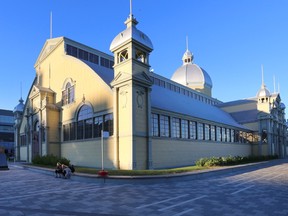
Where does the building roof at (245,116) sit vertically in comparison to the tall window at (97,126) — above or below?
above

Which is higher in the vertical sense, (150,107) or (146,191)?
(150,107)

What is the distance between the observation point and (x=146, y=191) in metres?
14.6

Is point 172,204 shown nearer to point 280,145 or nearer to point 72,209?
point 72,209

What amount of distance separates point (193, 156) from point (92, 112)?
13530mm

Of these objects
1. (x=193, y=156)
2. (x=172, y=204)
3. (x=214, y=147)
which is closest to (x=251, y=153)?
(x=214, y=147)

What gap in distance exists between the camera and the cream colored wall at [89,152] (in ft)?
86.7

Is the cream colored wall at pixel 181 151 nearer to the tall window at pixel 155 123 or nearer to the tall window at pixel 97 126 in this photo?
the tall window at pixel 155 123

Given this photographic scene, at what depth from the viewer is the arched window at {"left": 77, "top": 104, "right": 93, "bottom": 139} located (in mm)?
30844

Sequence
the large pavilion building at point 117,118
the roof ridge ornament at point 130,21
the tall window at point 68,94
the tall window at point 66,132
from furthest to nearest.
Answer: the tall window at point 66,132 < the tall window at point 68,94 < the roof ridge ornament at point 130,21 < the large pavilion building at point 117,118

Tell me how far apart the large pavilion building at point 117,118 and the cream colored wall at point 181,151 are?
0.10 meters

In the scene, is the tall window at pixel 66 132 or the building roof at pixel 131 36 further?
the tall window at pixel 66 132

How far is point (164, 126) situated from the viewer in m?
29.6

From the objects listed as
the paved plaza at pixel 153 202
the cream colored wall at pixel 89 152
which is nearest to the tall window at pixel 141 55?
the cream colored wall at pixel 89 152

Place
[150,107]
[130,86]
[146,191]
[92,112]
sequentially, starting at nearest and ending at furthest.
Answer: [146,191] < [130,86] < [150,107] < [92,112]
